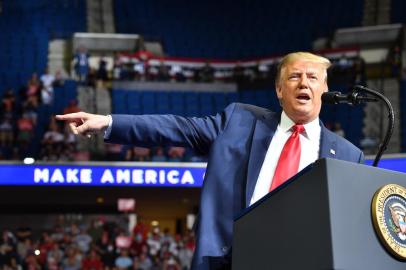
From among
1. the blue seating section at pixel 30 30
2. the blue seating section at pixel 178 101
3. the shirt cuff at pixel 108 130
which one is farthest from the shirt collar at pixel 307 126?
the blue seating section at pixel 30 30

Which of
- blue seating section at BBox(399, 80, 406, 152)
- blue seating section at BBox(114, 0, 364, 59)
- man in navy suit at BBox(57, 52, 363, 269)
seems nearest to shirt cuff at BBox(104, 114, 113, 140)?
man in navy suit at BBox(57, 52, 363, 269)

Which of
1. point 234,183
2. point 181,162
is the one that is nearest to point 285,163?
point 234,183

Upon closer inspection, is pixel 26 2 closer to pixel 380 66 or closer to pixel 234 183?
pixel 380 66

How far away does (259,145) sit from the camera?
233 centimetres

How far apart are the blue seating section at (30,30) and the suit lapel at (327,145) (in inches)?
561

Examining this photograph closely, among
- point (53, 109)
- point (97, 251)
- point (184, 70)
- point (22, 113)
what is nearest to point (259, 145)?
point (97, 251)

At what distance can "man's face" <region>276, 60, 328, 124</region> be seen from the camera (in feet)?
7.81

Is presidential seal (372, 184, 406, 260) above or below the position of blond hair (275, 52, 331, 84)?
below

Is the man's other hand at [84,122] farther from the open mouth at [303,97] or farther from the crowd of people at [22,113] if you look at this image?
the crowd of people at [22,113]

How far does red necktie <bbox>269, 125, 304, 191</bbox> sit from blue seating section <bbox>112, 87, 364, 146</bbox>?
1305 centimetres

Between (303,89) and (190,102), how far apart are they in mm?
13674

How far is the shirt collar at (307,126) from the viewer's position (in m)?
2.39

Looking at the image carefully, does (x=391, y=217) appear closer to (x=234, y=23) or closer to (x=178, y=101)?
(x=178, y=101)

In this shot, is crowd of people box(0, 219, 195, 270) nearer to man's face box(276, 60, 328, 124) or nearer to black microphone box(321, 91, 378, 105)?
man's face box(276, 60, 328, 124)
